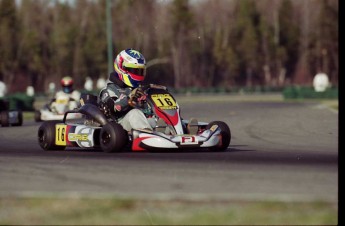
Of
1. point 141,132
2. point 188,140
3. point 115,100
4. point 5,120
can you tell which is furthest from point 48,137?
point 5,120

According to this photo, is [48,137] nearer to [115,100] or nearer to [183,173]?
[115,100]

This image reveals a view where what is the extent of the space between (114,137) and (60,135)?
1503mm

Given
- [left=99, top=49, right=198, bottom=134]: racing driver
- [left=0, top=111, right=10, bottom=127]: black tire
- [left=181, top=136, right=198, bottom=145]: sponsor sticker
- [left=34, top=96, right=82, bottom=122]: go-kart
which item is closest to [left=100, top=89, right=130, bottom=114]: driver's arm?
[left=99, top=49, right=198, bottom=134]: racing driver

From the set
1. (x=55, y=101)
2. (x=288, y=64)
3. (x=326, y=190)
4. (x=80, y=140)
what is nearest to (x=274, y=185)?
(x=326, y=190)

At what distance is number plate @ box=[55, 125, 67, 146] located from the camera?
42.5ft

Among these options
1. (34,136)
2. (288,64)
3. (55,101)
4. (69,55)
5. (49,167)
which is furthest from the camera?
(288,64)

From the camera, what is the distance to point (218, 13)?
99.8 metres

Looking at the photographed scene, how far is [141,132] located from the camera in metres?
11.9

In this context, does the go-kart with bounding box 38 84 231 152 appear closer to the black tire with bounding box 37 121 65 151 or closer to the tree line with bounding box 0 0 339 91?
the black tire with bounding box 37 121 65 151

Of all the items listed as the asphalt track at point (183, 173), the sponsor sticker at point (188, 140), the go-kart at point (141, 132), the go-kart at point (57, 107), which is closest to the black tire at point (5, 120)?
the go-kart at point (57, 107)

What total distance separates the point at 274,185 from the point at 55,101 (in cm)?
1957

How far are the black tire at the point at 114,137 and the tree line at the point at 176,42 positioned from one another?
63.5m

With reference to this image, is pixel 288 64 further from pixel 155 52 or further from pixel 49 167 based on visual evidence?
pixel 49 167

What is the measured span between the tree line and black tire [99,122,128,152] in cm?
6350
